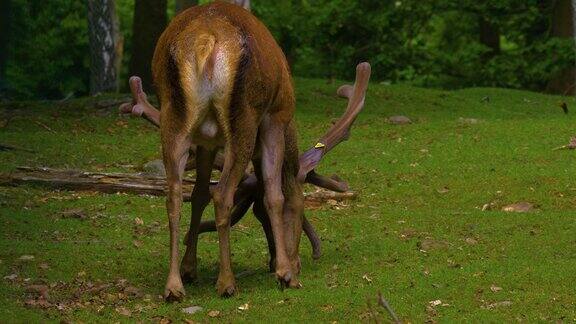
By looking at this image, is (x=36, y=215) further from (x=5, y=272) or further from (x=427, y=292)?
(x=427, y=292)

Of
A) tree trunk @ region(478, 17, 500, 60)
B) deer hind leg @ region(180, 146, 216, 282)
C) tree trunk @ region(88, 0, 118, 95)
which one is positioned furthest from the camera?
tree trunk @ region(478, 17, 500, 60)

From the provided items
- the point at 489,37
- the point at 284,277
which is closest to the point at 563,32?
the point at 489,37

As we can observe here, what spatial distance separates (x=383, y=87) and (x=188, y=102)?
14002 mm

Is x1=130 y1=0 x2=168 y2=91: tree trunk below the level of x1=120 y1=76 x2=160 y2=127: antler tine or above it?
below

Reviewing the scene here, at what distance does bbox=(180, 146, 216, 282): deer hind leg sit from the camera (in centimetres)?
999

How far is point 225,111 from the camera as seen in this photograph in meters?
9.17

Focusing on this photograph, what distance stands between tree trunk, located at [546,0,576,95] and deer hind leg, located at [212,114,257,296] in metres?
16.6

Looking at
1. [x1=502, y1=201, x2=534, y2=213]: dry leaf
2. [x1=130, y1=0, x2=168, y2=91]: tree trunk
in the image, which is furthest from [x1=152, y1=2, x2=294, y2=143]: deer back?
[x1=130, y1=0, x2=168, y2=91]: tree trunk

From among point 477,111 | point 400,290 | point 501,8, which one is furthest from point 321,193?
point 501,8

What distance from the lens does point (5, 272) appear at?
987 centimetres

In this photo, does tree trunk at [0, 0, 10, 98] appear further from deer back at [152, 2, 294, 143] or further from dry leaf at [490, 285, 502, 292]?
dry leaf at [490, 285, 502, 292]

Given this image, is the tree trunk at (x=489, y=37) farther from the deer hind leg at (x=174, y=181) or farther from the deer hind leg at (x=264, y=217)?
the deer hind leg at (x=174, y=181)

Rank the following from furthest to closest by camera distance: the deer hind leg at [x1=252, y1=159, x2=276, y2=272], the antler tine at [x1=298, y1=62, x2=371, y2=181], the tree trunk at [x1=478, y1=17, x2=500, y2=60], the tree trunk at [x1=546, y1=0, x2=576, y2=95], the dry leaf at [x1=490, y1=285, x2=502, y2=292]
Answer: the tree trunk at [x1=478, y1=17, x2=500, y2=60]
the tree trunk at [x1=546, y1=0, x2=576, y2=95]
the antler tine at [x1=298, y1=62, x2=371, y2=181]
the deer hind leg at [x1=252, y1=159, x2=276, y2=272]
the dry leaf at [x1=490, y1=285, x2=502, y2=292]

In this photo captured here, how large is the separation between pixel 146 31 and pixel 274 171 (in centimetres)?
1169
